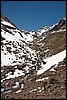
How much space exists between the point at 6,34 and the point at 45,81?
41.0 meters

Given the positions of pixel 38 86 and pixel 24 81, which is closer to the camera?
pixel 38 86

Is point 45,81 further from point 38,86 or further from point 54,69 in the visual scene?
point 54,69

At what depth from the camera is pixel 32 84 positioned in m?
32.1

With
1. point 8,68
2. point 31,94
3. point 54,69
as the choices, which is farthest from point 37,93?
point 8,68

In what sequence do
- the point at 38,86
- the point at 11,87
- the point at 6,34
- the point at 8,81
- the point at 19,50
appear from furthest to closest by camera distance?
1. the point at 6,34
2. the point at 19,50
3. the point at 8,81
4. the point at 11,87
5. the point at 38,86

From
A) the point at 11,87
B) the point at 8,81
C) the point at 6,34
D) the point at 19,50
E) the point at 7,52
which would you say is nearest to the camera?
the point at 11,87

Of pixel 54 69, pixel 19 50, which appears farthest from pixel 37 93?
pixel 19 50

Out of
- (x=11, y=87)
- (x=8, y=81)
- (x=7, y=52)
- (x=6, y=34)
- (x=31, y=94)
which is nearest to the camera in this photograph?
(x=31, y=94)

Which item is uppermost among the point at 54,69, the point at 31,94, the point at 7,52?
the point at 7,52

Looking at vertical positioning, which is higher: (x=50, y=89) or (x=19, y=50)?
(x=19, y=50)

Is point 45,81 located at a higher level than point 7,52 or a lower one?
lower

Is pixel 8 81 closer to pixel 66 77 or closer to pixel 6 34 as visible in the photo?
pixel 66 77

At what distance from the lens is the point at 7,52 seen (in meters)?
54.8

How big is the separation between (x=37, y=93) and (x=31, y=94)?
65 cm
